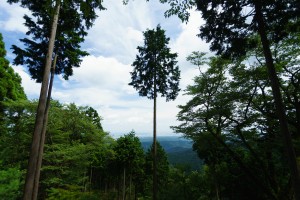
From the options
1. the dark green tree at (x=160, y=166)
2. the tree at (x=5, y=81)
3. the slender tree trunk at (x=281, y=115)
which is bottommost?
the dark green tree at (x=160, y=166)

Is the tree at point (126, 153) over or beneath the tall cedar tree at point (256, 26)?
beneath

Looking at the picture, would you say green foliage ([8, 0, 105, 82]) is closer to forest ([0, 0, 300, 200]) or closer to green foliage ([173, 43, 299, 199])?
forest ([0, 0, 300, 200])

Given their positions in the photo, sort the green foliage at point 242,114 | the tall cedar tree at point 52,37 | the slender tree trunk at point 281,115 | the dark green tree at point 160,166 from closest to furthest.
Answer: the slender tree trunk at point 281,115
the tall cedar tree at point 52,37
the green foliage at point 242,114
the dark green tree at point 160,166

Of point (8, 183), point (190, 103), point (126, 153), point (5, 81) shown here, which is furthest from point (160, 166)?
point (8, 183)

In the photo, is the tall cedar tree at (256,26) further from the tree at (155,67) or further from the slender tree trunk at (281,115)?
the tree at (155,67)

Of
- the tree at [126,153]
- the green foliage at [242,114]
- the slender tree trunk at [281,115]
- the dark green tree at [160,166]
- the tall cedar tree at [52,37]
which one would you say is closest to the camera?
the slender tree trunk at [281,115]

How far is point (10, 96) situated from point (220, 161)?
23857 millimetres

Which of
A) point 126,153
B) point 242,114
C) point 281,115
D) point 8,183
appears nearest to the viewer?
point 281,115

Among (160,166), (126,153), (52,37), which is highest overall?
(52,37)

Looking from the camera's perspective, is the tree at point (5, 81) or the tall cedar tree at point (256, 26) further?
the tree at point (5, 81)

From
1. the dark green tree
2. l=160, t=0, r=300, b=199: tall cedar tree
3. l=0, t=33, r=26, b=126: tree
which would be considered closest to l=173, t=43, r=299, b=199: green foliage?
l=160, t=0, r=300, b=199: tall cedar tree

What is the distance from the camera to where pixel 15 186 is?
1099 centimetres

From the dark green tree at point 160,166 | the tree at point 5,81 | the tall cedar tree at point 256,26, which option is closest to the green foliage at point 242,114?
the tall cedar tree at point 256,26

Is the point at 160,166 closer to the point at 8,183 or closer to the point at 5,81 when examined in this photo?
the point at 5,81
